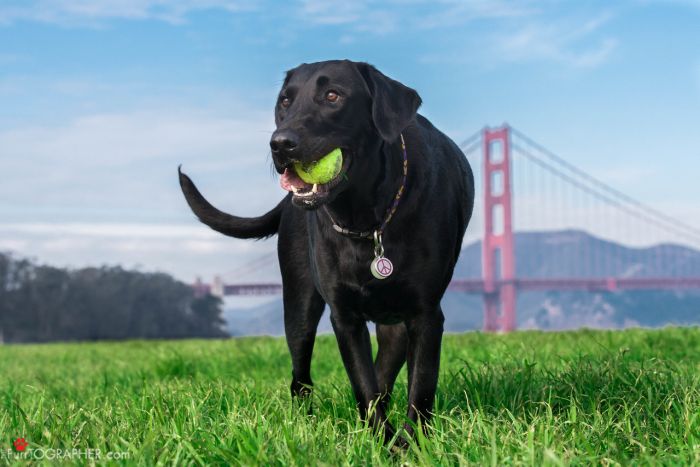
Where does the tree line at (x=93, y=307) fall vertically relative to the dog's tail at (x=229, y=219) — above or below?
below

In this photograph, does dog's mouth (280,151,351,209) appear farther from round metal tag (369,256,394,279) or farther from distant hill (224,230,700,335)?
distant hill (224,230,700,335)

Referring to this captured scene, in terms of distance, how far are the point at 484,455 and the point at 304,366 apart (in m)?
1.95

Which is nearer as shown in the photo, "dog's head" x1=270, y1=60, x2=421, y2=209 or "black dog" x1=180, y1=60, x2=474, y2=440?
"dog's head" x1=270, y1=60, x2=421, y2=209

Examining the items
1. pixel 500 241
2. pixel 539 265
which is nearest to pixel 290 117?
pixel 500 241

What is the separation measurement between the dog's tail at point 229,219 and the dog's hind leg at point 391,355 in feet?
3.52

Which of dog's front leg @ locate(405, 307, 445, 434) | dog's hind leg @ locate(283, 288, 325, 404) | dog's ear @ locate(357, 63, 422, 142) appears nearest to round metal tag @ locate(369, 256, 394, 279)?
dog's front leg @ locate(405, 307, 445, 434)

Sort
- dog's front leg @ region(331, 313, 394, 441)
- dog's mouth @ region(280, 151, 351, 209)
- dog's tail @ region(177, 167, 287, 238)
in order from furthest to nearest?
dog's tail @ region(177, 167, 287, 238) → dog's front leg @ region(331, 313, 394, 441) → dog's mouth @ region(280, 151, 351, 209)

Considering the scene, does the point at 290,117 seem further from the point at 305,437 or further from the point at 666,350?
the point at 666,350

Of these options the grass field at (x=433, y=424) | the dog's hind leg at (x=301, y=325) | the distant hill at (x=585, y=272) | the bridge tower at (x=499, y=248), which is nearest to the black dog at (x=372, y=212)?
the grass field at (x=433, y=424)

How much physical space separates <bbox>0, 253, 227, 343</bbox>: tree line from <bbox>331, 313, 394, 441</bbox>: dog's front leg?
54.4 metres

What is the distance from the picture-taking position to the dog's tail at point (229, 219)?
502 centimetres

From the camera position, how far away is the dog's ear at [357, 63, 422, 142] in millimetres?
3510

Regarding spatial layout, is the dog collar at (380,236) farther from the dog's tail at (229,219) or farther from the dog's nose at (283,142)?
the dog's tail at (229,219)

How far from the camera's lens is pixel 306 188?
11.2 ft
